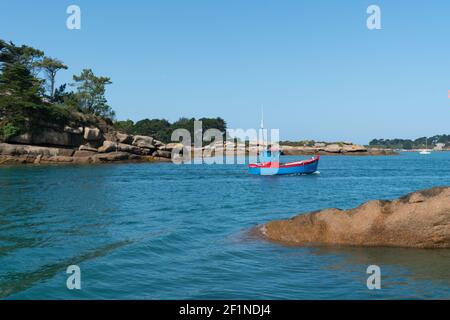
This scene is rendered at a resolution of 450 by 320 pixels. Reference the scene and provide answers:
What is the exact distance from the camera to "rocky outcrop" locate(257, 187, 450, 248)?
13828 mm

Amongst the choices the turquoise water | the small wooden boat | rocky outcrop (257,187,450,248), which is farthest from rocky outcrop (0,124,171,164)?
rocky outcrop (257,187,450,248)

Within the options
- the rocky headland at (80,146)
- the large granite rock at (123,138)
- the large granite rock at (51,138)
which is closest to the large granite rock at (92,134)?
the rocky headland at (80,146)

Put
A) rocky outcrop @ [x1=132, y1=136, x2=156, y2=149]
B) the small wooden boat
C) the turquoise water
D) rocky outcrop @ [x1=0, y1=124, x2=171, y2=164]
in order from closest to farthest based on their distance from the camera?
the turquoise water
the small wooden boat
rocky outcrop @ [x1=0, y1=124, x2=171, y2=164]
rocky outcrop @ [x1=132, y1=136, x2=156, y2=149]

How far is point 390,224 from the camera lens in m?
14.2

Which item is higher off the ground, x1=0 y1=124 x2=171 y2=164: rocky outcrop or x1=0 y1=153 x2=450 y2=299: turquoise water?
x1=0 y1=124 x2=171 y2=164: rocky outcrop

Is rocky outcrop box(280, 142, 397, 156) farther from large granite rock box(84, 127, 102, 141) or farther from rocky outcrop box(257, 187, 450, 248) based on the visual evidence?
rocky outcrop box(257, 187, 450, 248)

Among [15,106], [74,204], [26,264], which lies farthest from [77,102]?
[26,264]

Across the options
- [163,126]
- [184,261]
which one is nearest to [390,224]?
[184,261]

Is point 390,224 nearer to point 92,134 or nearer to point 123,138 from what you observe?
point 92,134

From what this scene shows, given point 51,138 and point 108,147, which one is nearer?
point 51,138

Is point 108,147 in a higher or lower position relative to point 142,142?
lower

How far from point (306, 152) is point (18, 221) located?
145m

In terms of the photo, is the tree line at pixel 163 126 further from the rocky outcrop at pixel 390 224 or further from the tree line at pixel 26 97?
the rocky outcrop at pixel 390 224

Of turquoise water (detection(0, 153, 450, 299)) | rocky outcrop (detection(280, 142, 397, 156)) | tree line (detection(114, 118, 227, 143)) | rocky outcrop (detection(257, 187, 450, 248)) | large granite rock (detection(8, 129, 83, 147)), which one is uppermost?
tree line (detection(114, 118, 227, 143))
